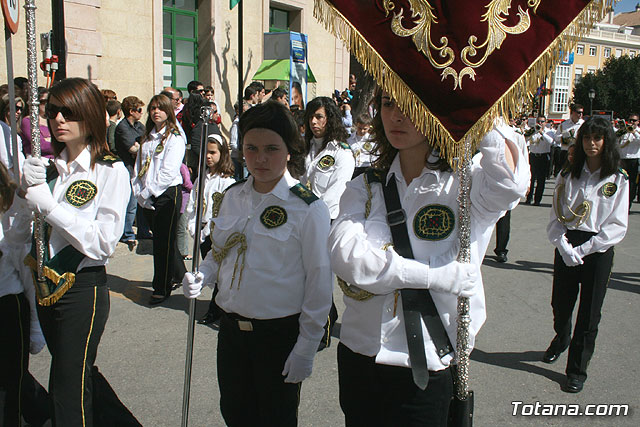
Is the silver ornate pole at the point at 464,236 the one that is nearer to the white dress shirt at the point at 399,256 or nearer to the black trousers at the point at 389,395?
the white dress shirt at the point at 399,256

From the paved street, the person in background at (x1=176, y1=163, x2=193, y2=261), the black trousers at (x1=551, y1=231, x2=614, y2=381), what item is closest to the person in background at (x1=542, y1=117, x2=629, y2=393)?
the black trousers at (x1=551, y1=231, x2=614, y2=381)

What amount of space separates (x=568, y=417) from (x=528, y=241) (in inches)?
225

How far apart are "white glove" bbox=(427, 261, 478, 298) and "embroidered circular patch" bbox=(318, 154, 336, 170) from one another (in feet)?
11.1

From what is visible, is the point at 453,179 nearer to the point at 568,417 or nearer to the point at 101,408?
the point at 101,408

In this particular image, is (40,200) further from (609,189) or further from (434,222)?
(609,189)

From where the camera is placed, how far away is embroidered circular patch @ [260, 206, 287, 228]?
102 inches

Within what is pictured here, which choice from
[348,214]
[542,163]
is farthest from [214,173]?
[542,163]

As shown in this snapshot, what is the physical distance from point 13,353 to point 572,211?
3853mm

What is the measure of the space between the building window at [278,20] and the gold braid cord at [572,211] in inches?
479

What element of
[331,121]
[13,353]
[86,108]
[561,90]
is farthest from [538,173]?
[561,90]

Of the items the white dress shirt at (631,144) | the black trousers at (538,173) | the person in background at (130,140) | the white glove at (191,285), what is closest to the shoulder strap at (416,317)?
the white glove at (191,285)

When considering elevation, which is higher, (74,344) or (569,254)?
(569,254)

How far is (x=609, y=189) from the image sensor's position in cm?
422

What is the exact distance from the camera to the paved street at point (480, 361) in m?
3.72
